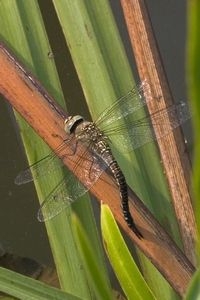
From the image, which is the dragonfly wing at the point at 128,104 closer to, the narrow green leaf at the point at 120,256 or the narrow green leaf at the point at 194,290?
the narrow green leaf at the point at 120,256

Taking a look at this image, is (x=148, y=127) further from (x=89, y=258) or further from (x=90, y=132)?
(x=89, y=258)

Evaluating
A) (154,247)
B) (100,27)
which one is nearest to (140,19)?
(100,27)

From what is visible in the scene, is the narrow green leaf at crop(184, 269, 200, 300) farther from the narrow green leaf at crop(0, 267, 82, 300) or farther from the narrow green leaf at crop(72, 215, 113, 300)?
the narrow green leaf at crop(0, 267, 82, 300)

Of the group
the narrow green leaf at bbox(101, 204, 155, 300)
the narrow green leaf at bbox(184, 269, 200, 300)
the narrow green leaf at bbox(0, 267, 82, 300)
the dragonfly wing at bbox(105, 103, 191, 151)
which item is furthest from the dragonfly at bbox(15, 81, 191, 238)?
the narrow green leaf at bbox(184, 269, 200, 300)

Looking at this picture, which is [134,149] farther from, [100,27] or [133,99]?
[100,27]

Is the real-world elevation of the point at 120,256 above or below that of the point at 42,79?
below

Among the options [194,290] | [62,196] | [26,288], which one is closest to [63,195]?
[62,196]

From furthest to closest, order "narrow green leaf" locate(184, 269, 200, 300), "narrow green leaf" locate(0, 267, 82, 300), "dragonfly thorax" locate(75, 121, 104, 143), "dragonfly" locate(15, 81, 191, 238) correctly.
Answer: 1. "dragonfly thorax" locate(75, 121, 104, 143)
2. "dragonfly" locate(15, 81, 191, 238)
3. "narrow green leaf" locate(0, 267, 82, 300)
4. "narrow green leaf" locate(184, 269, 200, 300)

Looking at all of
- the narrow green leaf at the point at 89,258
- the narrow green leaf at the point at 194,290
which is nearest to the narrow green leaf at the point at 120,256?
the narrow green leaf at the point at 89,258
